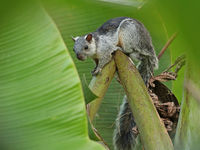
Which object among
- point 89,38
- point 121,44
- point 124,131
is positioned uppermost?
point 89,38

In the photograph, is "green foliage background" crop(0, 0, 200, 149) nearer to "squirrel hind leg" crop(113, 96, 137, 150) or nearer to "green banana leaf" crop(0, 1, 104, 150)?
"green banana leaf" crop(0, 1, 104, 150)

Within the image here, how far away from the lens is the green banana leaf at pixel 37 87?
0.82 metres

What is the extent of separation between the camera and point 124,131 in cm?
151

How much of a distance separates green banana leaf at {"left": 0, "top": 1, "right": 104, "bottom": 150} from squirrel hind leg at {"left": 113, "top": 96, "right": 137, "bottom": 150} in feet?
2.20

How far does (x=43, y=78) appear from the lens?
88 centimetres

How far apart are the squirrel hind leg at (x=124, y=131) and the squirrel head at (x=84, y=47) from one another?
19.3 inches

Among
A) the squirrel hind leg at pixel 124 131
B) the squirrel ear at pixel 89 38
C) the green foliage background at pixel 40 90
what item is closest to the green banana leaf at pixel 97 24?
the squirrel hind leg at pixel 124 131

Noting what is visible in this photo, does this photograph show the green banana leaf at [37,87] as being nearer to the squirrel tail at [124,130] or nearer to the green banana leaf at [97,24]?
the squirrel tail at [124,130]

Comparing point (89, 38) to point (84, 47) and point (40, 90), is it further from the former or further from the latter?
point (40, 90)

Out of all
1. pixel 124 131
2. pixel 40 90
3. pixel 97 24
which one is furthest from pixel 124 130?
pixel 40 90

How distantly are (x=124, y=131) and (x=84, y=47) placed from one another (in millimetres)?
778

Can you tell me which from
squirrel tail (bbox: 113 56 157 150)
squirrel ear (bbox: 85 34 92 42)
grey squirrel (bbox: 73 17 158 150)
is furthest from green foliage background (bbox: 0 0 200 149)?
squirrel ear (bbox: 85 34 92 42)

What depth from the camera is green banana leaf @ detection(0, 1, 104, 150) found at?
0.82m

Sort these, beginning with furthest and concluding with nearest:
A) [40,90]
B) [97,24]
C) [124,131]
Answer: [97,24] → [124,131] → [40,90]
